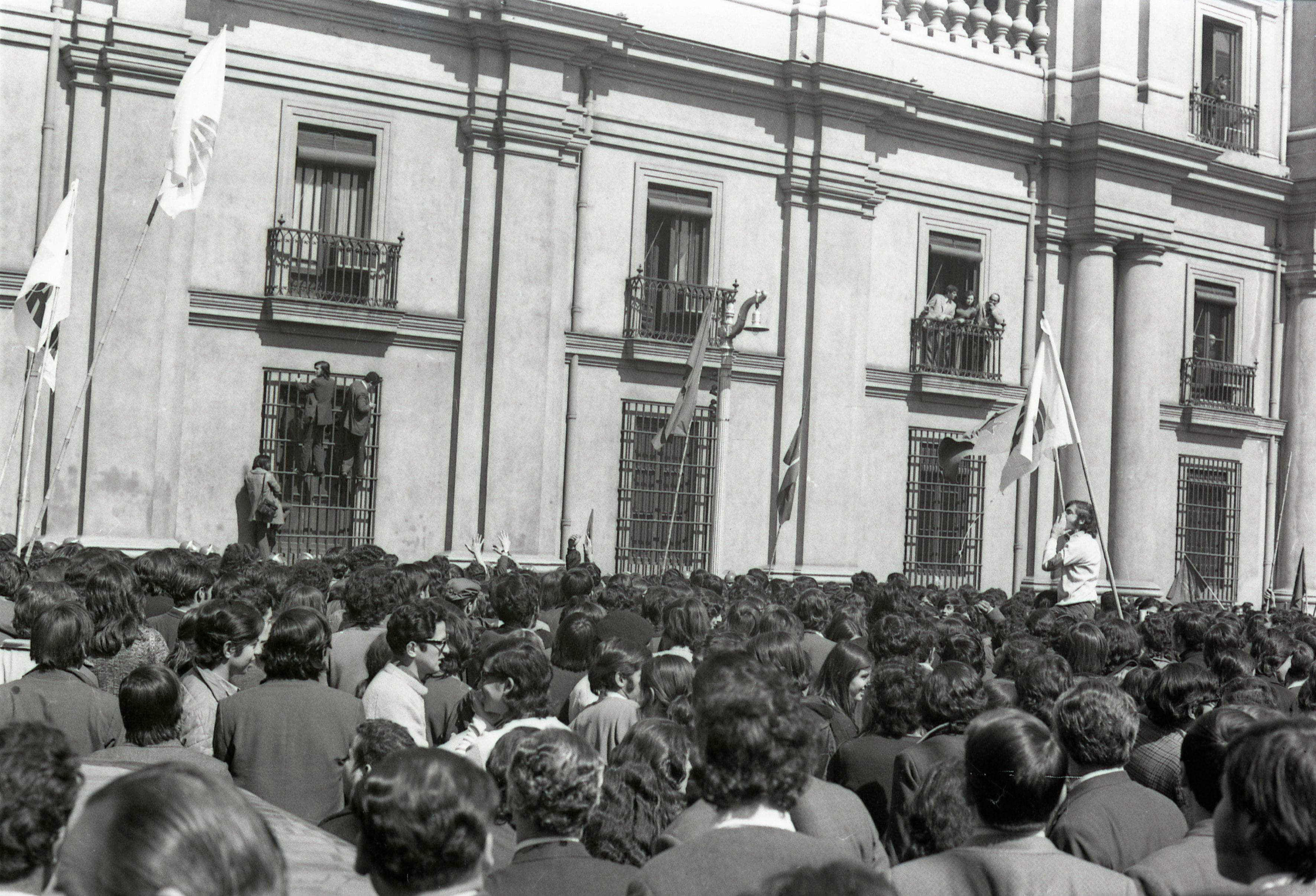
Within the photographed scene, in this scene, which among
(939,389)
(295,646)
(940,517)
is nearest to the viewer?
(295,646)

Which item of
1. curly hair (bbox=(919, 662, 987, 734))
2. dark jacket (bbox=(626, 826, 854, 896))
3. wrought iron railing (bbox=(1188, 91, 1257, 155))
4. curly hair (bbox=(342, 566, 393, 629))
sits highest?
wrought iron railing (bbox=(1188, 91, 1257, 155))

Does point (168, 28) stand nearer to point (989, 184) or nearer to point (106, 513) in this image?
point (106, 513)

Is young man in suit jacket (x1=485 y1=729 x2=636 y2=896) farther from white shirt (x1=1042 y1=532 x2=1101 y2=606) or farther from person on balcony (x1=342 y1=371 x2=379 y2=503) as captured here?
person on balcony (x1=342 y1=371 x2=379 y2=503)

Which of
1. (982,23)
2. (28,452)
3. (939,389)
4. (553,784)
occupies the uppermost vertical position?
(982,23)

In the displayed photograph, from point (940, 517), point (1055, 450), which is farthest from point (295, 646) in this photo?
point (940, 517)

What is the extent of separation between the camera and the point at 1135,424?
75.7 ft

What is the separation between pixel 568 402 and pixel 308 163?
4.19 m

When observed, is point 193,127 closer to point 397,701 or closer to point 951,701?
point 397,701

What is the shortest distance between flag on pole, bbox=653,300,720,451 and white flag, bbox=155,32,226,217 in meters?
6.55

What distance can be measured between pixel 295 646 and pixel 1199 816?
3254 millimetres

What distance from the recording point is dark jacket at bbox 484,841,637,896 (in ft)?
12.2

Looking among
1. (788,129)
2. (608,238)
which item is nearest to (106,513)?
(608,238)

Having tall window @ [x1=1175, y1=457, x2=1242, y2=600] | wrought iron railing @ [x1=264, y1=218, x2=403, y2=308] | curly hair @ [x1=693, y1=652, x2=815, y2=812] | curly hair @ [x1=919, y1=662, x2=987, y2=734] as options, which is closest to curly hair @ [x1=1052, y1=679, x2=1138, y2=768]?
curly hair @ [x1=919, y1=662, x2=987, y2=734]

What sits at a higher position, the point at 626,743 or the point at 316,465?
the point at 316,465
